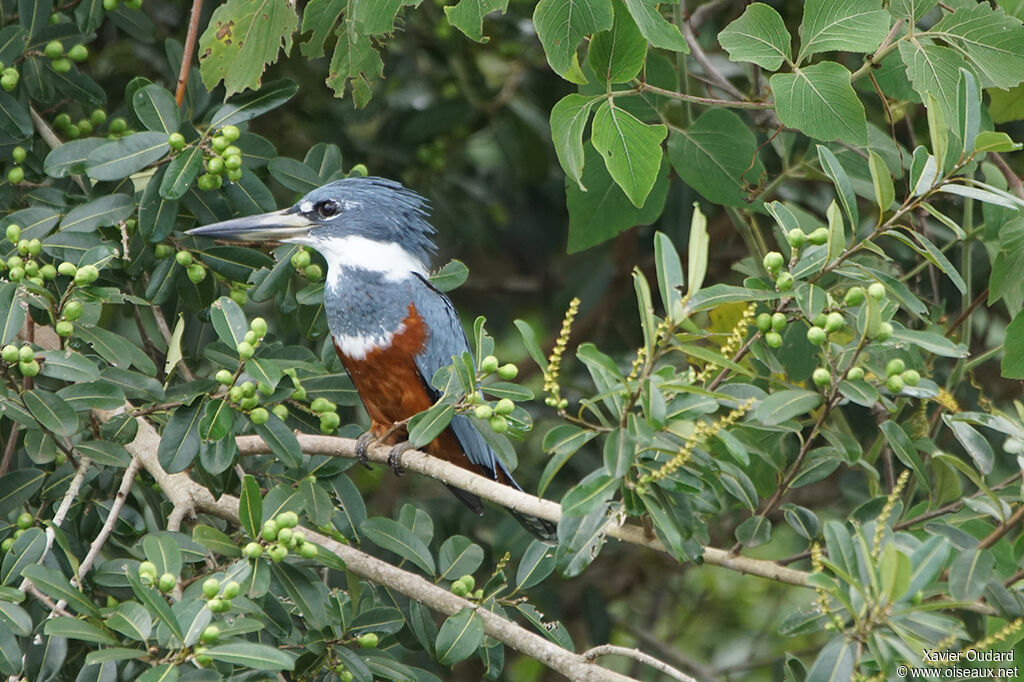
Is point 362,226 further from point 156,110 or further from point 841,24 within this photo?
point 841,24

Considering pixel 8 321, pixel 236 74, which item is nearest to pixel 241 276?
pixel 236 74

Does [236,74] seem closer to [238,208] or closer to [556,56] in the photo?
[238,208]

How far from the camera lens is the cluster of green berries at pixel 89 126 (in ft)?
9.25

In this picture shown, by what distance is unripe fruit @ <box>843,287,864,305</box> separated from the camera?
75.8 inches

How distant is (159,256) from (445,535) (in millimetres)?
1923

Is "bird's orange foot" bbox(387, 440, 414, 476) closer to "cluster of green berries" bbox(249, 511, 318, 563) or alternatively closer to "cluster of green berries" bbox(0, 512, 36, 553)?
"cluster of green berries" bbox(249, 511, 318, 563)

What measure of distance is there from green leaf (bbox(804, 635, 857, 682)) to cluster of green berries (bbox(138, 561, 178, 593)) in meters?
1.14

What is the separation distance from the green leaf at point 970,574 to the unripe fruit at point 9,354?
1.84 m

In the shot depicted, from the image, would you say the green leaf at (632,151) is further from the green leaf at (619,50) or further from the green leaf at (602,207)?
the green leaf at (602,207)

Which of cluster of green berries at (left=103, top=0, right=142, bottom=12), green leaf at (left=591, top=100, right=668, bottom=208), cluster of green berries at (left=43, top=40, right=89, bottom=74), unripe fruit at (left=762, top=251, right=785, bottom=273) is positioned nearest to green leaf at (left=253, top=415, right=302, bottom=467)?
green leaf at (left=591, top=100, right=668, bottom=208)

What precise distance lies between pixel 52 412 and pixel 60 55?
1.19 metres

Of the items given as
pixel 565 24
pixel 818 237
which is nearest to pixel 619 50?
pixel 565 24

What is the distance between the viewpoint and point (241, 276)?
2736 millimetres

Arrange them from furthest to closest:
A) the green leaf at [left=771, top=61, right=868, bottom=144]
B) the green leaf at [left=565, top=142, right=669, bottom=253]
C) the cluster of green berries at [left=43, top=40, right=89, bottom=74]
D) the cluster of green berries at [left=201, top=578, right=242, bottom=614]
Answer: the green leaf at [left=565, top=142, right=669, bottom=253] < the cluster of green berries at [left=43, top=40, right=89, bottom=74] < the green leaf at [left=771, top=61, right=868, bottom=144] < the cluster of green berries at [left=201, top=578, right=242, bottom=614]
